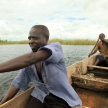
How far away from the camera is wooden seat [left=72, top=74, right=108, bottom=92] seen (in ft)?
12.1

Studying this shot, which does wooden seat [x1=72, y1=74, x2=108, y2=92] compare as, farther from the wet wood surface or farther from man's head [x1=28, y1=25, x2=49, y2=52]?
man's head [x1=28, y1=25, x2=49, y2=52]

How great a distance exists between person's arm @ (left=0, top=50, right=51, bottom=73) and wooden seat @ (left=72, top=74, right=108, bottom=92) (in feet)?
8.36

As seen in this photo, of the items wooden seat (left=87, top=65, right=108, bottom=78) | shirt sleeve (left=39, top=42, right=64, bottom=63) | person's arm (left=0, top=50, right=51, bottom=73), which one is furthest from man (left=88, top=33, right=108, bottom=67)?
person's arm (left=0, top=50, right=51, bottom=73)

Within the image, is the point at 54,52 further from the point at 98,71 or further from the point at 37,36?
the point at 98,71

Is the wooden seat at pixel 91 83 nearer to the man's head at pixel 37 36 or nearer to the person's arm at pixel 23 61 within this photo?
the man's head at pixel 37 36

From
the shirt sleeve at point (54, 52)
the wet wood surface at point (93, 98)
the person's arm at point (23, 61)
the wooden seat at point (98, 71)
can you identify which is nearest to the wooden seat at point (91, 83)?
the wet wood surface at point (93, 98)

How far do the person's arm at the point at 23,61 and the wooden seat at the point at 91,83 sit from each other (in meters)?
2.55

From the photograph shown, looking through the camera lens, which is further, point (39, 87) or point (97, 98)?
point (97, 98)

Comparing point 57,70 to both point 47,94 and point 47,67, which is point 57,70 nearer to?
point 47,67

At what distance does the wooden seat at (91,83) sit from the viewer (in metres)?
3.70

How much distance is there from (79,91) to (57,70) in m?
2.36

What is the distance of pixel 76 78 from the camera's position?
13.0ft

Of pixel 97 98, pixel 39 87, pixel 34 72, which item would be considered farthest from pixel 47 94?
pixel 97 98

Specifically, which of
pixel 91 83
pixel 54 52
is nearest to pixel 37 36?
pixel 54 52
